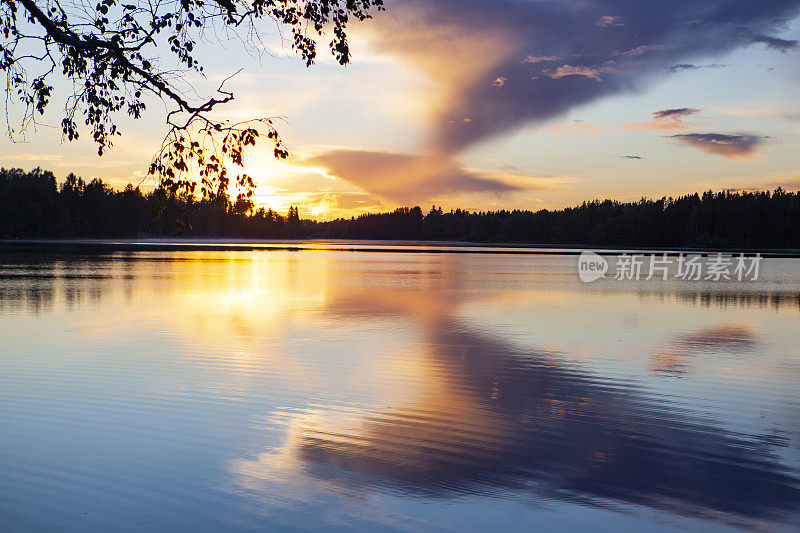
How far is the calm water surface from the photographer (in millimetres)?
6320

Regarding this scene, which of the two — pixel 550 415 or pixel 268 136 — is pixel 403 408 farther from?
pixel 268 136

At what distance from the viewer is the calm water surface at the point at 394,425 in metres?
6.32

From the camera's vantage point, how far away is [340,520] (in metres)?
6.03

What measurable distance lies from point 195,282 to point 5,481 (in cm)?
3003

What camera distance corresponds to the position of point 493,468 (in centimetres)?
741

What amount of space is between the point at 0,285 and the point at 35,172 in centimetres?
18859

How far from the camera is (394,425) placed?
29.6 feet

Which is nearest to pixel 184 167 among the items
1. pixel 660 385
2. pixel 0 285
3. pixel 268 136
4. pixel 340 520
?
pixel 268 136

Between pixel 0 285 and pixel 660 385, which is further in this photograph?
pixel 0 285

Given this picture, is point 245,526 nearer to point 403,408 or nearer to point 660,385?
point 403,408

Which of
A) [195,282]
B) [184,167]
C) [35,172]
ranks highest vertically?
[35,172]

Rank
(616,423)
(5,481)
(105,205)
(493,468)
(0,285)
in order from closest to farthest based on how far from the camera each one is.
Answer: (5,481) → (493,468) → (616,423) → (0,285) → (105,205)

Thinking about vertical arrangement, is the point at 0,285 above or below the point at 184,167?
below

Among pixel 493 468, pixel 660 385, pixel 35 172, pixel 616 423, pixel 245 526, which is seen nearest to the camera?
pixel 245 526
